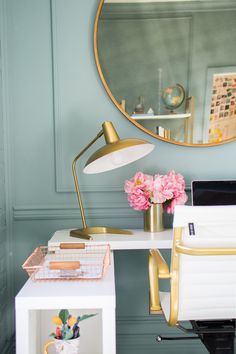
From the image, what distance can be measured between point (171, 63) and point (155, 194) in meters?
0.71

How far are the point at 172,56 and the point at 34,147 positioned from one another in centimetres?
84

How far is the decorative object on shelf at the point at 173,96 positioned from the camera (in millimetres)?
2510

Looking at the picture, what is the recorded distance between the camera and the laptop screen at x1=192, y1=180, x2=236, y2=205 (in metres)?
2.30

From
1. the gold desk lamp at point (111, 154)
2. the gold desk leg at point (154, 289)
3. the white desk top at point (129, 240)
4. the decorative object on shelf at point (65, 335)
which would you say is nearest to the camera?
the decorative object on shelf at point (65, 335)

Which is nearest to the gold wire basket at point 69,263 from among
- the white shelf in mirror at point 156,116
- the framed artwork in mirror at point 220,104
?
the white shelf in mirror at point 156,116

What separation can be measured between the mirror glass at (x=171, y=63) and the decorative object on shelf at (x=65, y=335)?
1147 millimetres

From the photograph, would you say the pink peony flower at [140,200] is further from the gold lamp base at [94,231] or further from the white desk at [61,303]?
the white desk at [61,303]

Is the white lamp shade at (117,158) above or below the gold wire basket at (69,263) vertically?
above

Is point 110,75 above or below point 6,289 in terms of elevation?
above

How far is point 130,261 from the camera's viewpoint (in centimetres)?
258

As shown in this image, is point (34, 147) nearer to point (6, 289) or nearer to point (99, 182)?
point (99, 182)

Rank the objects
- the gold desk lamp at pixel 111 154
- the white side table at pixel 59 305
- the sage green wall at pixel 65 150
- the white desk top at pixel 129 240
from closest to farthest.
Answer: the white side table at pixel 59 305
the gold desk lamp at pixel 111 154
the white desk top at pixel 129 240
the sage green wall at pixel 65 150

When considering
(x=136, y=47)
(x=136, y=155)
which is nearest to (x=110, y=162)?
(x=136, y=155)

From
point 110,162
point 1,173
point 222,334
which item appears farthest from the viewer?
point 1,173
